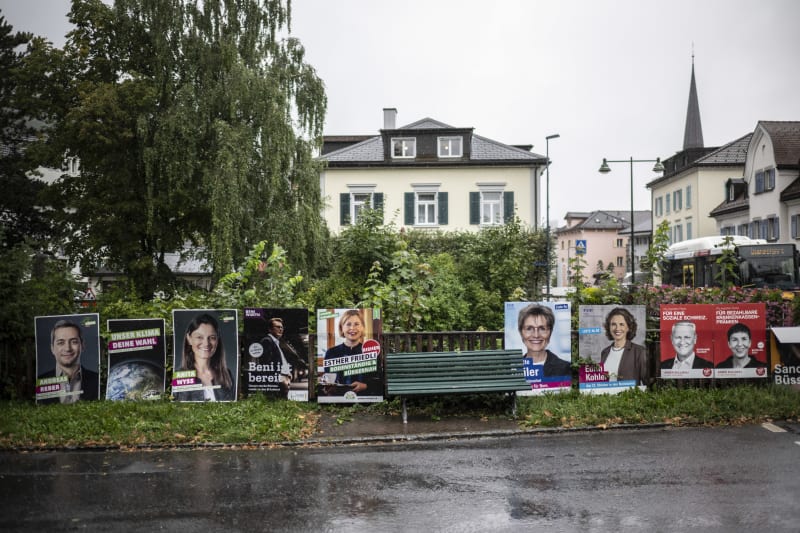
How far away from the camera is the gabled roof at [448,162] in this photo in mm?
42781

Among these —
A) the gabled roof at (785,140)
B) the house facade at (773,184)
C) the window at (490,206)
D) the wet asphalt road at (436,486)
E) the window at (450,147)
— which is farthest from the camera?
the gabled roof at (785,140)

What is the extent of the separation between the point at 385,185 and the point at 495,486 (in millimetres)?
37216

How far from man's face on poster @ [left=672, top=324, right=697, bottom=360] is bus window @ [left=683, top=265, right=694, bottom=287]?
21103 mm

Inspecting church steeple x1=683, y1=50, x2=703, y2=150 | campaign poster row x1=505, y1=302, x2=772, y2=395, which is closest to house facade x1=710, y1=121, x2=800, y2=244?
church steeple x1=683, y1=50, x2=703, y2=150

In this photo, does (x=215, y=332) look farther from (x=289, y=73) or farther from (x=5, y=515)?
(x=289, y=73)

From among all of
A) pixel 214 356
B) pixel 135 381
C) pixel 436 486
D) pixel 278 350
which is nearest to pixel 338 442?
pixel 436 486

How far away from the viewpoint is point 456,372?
10555 mm

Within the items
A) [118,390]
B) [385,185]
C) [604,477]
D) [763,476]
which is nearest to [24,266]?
[118,390]

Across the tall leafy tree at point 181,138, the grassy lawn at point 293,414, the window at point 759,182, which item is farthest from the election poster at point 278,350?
the window at point 759,182

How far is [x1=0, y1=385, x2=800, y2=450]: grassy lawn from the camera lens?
9281 millimetres

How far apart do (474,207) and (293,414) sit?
1330 inches

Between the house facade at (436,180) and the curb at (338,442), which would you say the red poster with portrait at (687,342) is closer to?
the curb at (338,442)

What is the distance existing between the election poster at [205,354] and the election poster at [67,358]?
4.54ft

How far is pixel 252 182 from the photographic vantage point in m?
24.8
